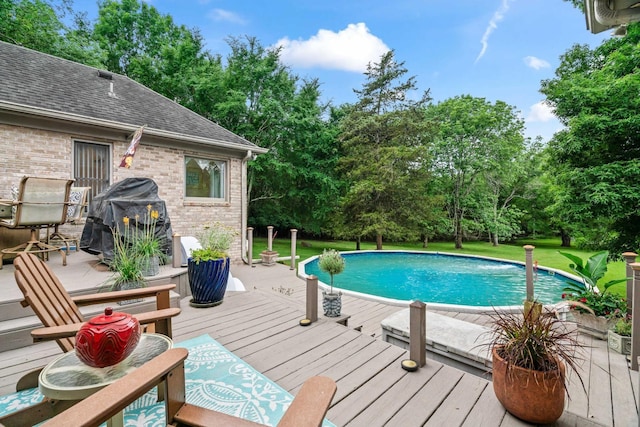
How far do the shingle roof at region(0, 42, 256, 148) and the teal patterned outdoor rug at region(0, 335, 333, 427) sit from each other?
6.42 m

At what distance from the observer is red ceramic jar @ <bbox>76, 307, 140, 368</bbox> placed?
1.49 m

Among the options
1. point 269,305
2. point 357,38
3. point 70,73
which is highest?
point 357,38

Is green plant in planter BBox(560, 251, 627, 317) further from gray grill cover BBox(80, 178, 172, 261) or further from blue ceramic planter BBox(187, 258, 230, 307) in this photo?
gray grill cover BBox(80, 178, 172, 261)

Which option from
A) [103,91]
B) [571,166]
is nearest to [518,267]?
[571,166]

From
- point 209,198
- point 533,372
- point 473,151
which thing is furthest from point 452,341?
point 473,151

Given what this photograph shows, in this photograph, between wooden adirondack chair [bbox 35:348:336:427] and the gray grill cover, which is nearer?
wooden adirondack chair [bbox 35:348:336:427]

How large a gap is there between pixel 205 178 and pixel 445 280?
8648mm

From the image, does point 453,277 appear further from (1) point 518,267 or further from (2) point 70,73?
(2) point 70,73

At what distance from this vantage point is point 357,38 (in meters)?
17.8

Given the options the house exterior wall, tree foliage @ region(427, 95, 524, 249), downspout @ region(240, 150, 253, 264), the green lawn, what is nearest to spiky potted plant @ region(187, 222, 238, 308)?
the house exterior wall

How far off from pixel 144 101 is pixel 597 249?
555 inches

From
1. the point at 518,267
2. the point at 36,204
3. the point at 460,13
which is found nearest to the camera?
the point at 36,204

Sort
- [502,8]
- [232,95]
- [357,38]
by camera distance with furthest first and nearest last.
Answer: [357,38] < [232,95] < [502,8]

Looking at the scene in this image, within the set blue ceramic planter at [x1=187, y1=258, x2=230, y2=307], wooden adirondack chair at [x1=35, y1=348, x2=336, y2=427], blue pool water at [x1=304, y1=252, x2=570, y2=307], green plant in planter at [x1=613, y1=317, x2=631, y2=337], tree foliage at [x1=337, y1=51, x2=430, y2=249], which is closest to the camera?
wooden adirondack chair at [x1=35, y1=348, x2=336, y2=427]
